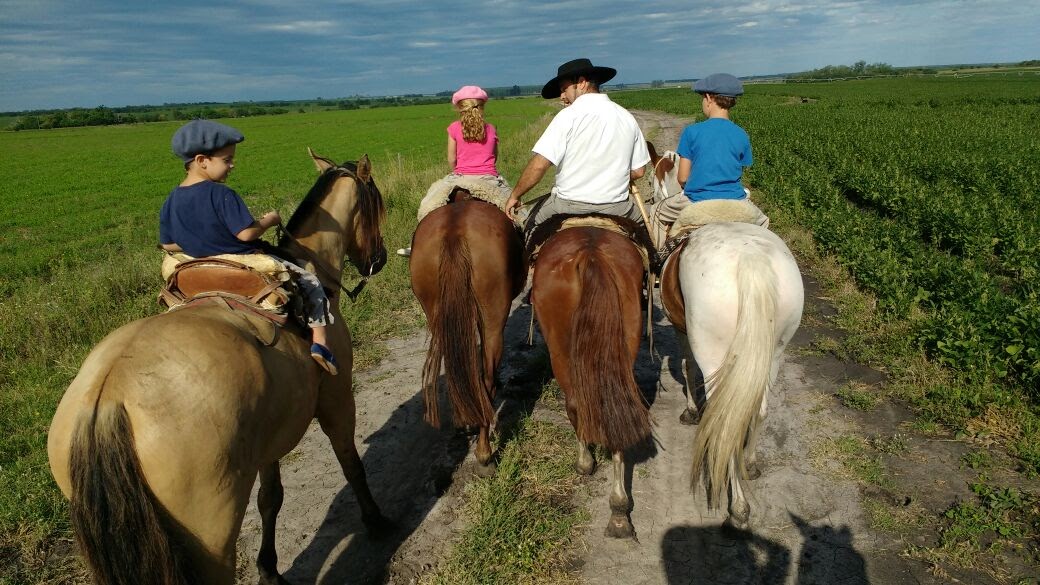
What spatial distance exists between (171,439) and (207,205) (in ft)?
4.46

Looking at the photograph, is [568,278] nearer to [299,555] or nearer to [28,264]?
[299,555]

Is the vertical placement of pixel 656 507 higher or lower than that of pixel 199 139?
lower

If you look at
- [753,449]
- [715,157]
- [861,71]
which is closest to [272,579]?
[753,449]

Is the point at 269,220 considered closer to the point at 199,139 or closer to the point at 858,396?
the point at 199,139

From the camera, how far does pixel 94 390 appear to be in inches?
83.3

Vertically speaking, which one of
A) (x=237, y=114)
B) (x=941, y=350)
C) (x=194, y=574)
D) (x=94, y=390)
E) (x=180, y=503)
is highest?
(x=237, y=114)

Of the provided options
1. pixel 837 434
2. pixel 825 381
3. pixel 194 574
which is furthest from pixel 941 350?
pixel 194 574

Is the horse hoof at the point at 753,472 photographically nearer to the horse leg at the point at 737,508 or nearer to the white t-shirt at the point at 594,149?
the horse leg at the point at 737,508

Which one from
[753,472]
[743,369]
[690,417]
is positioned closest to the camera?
[743,369]

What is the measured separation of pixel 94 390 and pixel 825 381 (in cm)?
588

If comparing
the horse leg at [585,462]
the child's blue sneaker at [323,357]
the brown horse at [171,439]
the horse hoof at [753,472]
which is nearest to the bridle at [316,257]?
the child's blue sneaker at [323,357]

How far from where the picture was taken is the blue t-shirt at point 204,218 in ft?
9.78

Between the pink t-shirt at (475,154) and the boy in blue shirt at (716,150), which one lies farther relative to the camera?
the pink t-shirt at (475,154)

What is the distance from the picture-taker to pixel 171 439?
215cm
